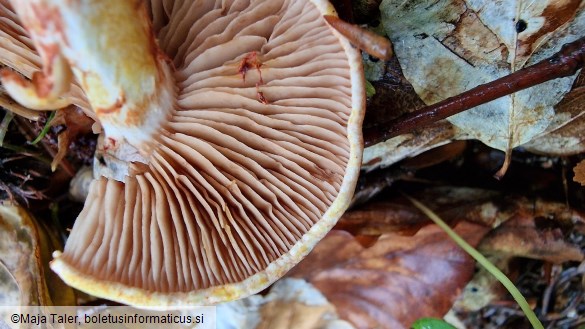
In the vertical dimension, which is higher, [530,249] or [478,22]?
[478,22]

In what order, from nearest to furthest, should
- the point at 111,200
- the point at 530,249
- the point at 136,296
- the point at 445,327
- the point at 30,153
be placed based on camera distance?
the point at 136,296 < the point at 111,200 < the point at 445,327 < the point at 30,153 < the point at 530,249

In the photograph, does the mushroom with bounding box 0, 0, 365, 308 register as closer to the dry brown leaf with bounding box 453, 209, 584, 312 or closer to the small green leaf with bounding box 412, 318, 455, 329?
the small green leaf with bounding box 412, 318, 455, 329

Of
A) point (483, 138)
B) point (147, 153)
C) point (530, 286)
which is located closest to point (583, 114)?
point (483, 138)

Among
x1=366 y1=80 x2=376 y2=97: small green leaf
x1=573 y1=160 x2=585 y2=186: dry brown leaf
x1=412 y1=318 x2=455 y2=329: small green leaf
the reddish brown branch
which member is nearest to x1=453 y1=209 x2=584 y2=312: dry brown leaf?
x1=573 y1=160 x2=585 y2=186: dry brown leaf

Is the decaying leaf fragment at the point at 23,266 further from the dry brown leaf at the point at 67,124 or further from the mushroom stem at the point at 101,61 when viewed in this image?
the mushroom stem at the point at 101,61

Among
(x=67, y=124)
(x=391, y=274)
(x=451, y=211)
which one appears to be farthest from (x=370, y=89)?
(x=67, y=124)

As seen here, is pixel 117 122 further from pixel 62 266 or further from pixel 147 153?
pixel 62 266
